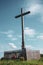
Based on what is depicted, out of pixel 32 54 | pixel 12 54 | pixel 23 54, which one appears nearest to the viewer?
pixel 23 54

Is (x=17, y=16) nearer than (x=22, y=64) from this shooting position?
No

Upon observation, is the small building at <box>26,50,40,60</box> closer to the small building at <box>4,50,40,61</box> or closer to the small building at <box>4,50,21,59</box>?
the small building at <box>4,50,40,61</box>

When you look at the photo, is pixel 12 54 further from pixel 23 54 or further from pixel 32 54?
pixel 32 54

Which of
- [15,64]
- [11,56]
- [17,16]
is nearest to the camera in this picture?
[15,64]

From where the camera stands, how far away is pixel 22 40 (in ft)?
89.7

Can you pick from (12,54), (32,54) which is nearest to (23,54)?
(32,54)

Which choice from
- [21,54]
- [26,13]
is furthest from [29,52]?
[26,13]

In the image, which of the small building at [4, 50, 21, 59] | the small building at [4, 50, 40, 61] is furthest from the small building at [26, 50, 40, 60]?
the small building at [4, 50, 21, 59]

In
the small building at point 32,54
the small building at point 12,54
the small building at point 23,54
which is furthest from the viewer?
the small building at point 12,54

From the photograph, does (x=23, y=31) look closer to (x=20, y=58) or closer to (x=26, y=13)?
(x=26, y=13)

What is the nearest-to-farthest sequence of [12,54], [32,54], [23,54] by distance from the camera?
[23,54] → [32,54] → [12,54]

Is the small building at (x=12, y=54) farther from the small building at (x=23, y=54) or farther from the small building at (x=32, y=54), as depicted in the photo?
the small building at (x=32, y=54)

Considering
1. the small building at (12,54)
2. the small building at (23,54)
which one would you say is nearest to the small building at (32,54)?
the small building at (23,54)

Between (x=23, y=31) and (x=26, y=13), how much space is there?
258 centimetres
